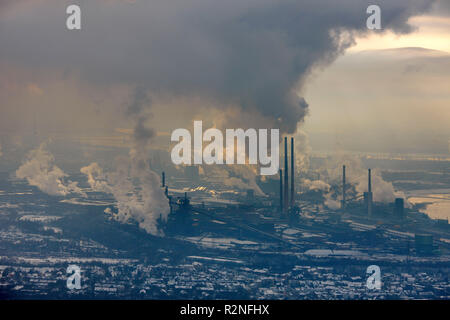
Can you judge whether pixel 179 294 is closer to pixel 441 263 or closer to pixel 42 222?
pixel 441 263

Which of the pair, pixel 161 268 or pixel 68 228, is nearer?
pixel 161 268

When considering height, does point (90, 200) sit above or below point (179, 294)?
above

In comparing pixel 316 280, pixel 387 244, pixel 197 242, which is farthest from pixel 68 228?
pixel 387 244

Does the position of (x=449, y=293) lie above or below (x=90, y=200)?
below

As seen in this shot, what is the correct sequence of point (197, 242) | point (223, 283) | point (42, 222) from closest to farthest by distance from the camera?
point (223, 283) < point (197, 242) < point (42, 222)

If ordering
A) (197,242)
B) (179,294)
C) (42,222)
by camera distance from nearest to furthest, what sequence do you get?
(179,294), (197,242), (42,222)

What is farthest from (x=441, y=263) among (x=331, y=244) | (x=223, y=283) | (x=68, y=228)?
(x=68, y=228)

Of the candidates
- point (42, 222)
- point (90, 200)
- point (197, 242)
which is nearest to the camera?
point (197, 242)

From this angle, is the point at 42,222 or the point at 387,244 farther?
the point at 42,222

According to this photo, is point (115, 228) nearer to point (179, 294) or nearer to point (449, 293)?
point (179, 294)
